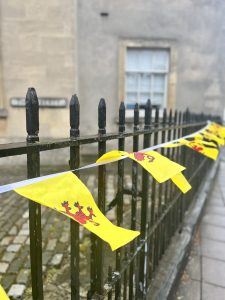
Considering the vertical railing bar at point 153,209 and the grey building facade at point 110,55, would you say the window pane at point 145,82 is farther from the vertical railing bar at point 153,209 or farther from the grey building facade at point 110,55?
the vertical railing bar at point 153,209

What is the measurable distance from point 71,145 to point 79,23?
24.3ft

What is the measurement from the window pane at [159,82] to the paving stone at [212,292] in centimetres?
679

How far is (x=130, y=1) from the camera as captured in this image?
7742 mm

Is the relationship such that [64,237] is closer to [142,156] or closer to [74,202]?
[142,156]

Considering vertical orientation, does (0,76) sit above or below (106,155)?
above

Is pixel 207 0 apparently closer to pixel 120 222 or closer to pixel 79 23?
pixel 79 23

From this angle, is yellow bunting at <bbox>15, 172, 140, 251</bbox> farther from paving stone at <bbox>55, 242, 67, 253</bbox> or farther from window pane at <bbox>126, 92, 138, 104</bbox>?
window pane at <bbox>126, 92, 138, 104</bbox>

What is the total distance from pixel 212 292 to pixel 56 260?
1.51 m

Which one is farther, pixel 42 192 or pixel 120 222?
pixel 120 222

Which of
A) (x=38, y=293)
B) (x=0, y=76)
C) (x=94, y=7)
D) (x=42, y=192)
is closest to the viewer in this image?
(x=42, y=192)

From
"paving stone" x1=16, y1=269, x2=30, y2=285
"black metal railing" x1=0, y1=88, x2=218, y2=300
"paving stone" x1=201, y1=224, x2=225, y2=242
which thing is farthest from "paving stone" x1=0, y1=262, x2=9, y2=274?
"paving stone" x1=201, y1=224, x2=225, y2=242

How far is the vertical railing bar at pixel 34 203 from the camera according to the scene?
1.00 m

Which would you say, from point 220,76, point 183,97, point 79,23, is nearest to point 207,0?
point 220,76

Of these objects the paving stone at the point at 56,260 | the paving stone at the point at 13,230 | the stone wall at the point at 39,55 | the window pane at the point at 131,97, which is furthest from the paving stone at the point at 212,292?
the window pane at the point at 131,97
